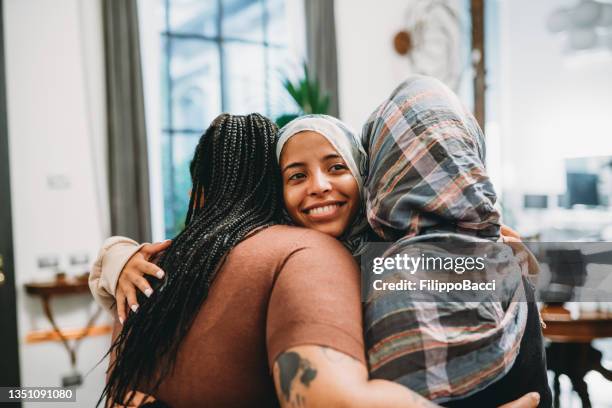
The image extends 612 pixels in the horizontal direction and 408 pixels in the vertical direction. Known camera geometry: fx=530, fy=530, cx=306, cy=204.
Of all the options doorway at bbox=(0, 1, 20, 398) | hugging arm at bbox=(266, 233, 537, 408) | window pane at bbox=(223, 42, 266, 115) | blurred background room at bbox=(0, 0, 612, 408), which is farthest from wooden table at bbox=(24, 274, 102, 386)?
hugging arm at bbox=(266, 233, 537, 408)

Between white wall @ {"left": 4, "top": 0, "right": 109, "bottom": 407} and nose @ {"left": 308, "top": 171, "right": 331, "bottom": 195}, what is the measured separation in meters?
2.76

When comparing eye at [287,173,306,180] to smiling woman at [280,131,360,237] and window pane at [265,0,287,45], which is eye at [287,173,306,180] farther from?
window pane at [265,0,287,45]

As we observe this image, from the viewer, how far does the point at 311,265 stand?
31.3 inches

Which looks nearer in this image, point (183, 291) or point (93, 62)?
point (183, 291)

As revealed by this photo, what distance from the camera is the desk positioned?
2535 millimetres

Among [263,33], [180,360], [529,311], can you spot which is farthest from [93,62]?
[529,311]

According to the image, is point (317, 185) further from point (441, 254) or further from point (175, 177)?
point (175, 177)

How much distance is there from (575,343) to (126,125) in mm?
2945

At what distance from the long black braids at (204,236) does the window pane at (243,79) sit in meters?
3.04

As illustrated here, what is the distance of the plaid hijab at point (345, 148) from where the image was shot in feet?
3.58

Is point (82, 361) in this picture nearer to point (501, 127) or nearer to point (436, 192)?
point (436, 192)

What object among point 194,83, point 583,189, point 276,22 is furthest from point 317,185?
point 583,189

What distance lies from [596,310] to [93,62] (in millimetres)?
3286

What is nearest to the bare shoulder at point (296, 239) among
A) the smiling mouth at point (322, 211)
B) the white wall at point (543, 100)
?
the smiling mouth at point (322, 211)
